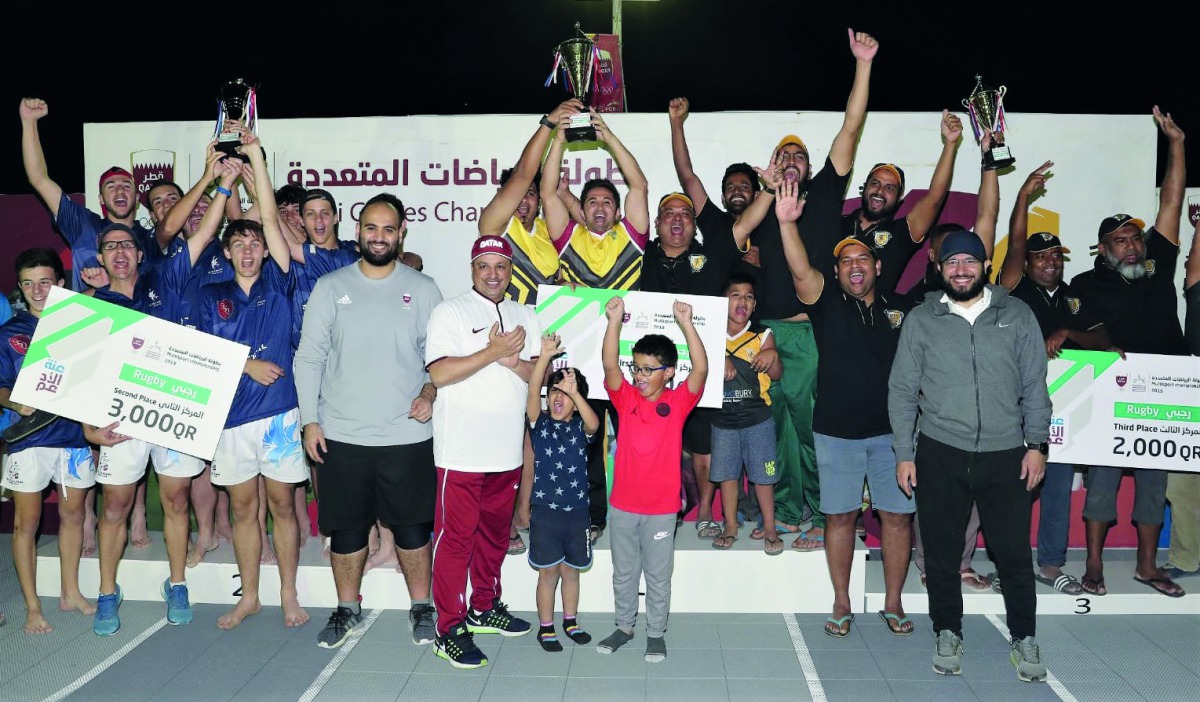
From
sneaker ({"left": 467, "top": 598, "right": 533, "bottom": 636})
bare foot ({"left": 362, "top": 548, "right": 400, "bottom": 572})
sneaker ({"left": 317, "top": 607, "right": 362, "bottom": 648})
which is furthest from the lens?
bare foot ({"left": 362, "top": 548, "right": 400, "bottom": 572})

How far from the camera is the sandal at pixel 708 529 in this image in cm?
582

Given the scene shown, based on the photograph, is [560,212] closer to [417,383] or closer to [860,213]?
[417,383]

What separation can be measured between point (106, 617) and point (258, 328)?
1869 millimetres

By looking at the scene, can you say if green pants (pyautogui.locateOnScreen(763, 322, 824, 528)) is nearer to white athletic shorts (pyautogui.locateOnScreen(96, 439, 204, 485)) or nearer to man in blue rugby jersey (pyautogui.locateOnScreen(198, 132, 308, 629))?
man in blue rugby jersey (pyautogui.locateOnScreen(198, 132, 308, 629))

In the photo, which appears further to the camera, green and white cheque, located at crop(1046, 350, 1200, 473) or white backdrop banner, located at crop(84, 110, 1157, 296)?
white backdrop banner, located at crop(84, 110, 1157, 296)

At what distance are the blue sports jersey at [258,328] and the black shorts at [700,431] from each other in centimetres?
243

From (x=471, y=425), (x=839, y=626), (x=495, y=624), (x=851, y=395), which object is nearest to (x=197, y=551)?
(x=495, y=624)

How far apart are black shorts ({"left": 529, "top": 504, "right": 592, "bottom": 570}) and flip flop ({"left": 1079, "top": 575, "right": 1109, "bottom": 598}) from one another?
3.08m

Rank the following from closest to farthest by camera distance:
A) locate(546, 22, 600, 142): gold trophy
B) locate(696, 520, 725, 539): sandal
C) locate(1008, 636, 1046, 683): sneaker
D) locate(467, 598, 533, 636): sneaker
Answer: locate(1008, 636, 1046, 683): sneaker, locate(467, 598, 533, 636): sneaker, locate(696, 520, 725, 539): sandal, locate(546, 22, 600, 142): gold trophy

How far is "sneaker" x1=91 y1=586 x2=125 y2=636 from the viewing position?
17.3 ft

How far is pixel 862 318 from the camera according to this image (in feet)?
16.8

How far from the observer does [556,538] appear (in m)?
4.96

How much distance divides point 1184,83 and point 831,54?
150 inches

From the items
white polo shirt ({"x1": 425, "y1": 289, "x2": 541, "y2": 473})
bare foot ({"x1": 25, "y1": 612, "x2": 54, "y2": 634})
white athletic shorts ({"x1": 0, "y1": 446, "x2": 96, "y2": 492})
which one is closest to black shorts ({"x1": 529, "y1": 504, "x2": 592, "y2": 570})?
white polo shirt ({"x1": 425, "y1": 289, "x2": 541, "y2": 473})
